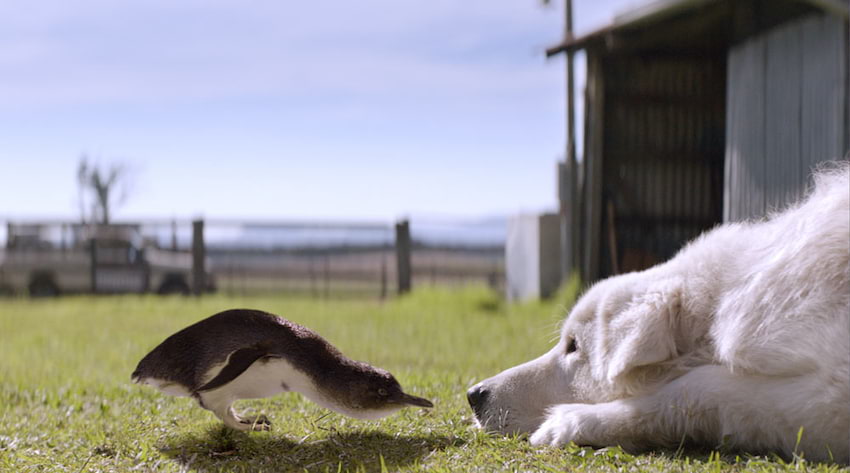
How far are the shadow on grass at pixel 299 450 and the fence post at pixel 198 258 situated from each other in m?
13.0

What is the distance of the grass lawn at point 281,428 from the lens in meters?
2.87

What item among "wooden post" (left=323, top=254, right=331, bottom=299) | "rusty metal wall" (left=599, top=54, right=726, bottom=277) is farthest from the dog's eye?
"wooden post" (left=323, top=254, right=331, bottom=299)

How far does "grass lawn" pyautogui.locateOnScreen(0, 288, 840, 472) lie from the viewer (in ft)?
9.43

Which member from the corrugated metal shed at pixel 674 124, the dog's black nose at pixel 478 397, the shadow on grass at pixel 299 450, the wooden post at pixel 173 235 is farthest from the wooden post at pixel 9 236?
the dog's black nose at pixel 478 397

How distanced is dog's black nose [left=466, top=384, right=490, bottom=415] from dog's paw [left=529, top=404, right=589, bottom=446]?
0.85ft

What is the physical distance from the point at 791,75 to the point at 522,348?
4.11m

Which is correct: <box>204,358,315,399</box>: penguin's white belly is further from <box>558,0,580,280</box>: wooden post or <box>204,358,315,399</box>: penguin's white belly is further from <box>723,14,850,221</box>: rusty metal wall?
<box>558,0,580,280</box>: wooden post

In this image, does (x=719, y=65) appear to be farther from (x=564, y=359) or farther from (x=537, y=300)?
(x=564, y=359)

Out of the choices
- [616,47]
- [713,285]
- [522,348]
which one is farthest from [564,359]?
[616,47]

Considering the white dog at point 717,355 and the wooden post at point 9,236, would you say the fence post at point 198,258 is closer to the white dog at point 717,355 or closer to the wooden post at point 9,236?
the wooden post at point 9,236

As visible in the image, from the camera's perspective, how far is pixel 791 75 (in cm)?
804

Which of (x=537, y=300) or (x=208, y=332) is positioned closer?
(x=208, y=332)

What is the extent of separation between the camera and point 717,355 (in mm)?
2973

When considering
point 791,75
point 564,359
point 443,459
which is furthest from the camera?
point 791,75
